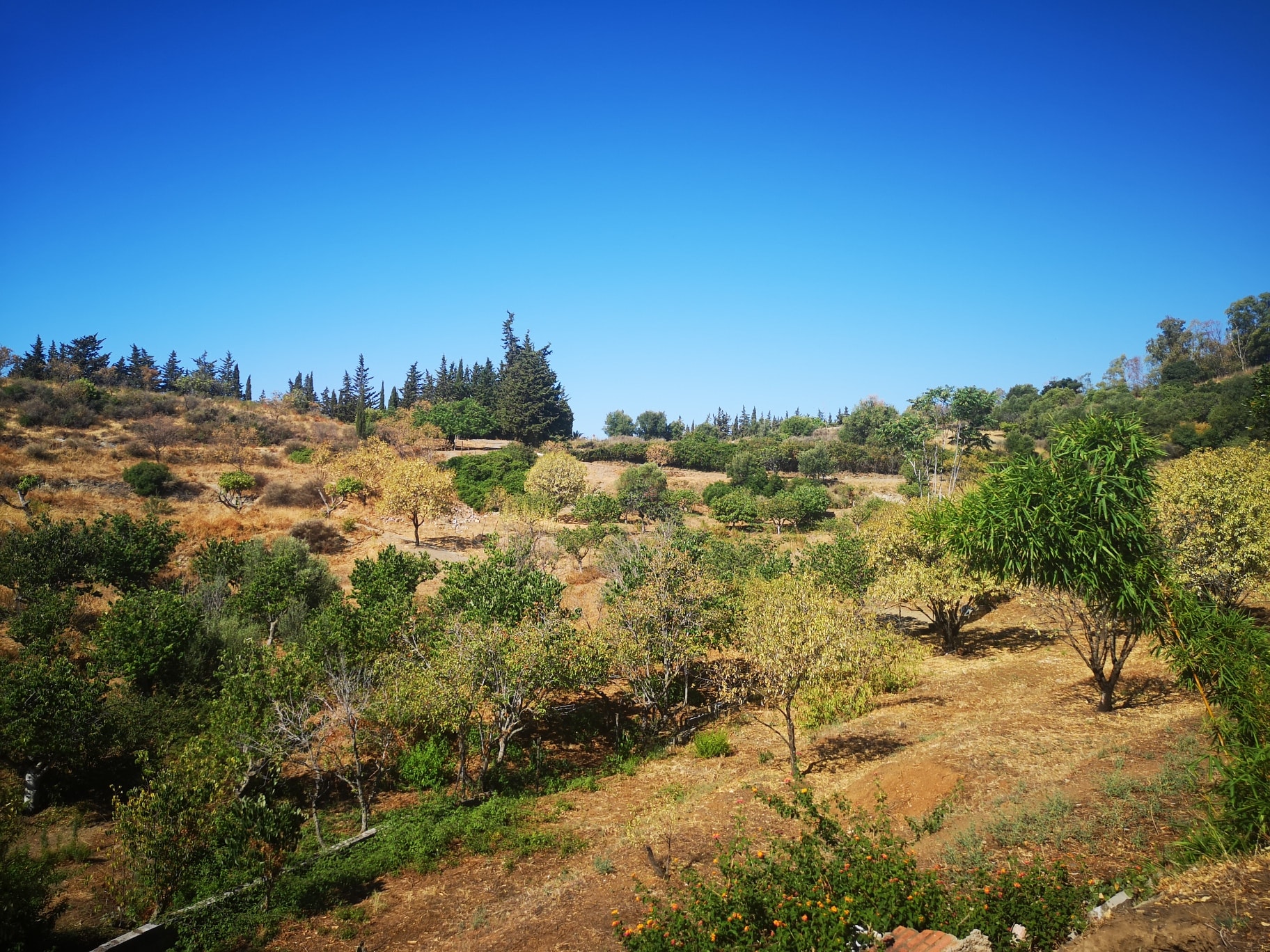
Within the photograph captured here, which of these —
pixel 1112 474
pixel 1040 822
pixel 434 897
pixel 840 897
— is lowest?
pixel 434 897

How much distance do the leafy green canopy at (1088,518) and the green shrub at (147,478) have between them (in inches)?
2097

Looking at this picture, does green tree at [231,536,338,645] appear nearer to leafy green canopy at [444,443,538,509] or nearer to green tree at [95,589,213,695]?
green tree at [95,589,213,695]

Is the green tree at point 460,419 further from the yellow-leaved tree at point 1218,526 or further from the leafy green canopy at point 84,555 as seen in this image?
the yellow-leaved tree at point 1218,526

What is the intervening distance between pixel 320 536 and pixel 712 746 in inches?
1369

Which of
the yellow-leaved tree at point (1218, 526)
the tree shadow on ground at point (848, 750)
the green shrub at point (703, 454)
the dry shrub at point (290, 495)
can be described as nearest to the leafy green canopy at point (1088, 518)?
the yellow-leaved tree at point (1218, 526)

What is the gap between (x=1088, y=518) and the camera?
1477 cm

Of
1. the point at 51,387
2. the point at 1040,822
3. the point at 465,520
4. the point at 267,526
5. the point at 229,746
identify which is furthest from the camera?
the point at 51,387

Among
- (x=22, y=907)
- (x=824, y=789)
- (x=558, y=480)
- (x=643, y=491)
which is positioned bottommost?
(x=824, y=789)


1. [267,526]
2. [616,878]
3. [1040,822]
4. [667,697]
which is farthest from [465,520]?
[1040,822]

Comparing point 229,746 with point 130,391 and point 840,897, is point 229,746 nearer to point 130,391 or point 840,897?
point 840,897

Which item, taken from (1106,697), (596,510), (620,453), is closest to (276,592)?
(1106,697)

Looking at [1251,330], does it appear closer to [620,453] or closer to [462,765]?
[620,453]

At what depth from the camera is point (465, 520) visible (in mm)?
53938

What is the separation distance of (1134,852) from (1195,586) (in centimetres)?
1288
